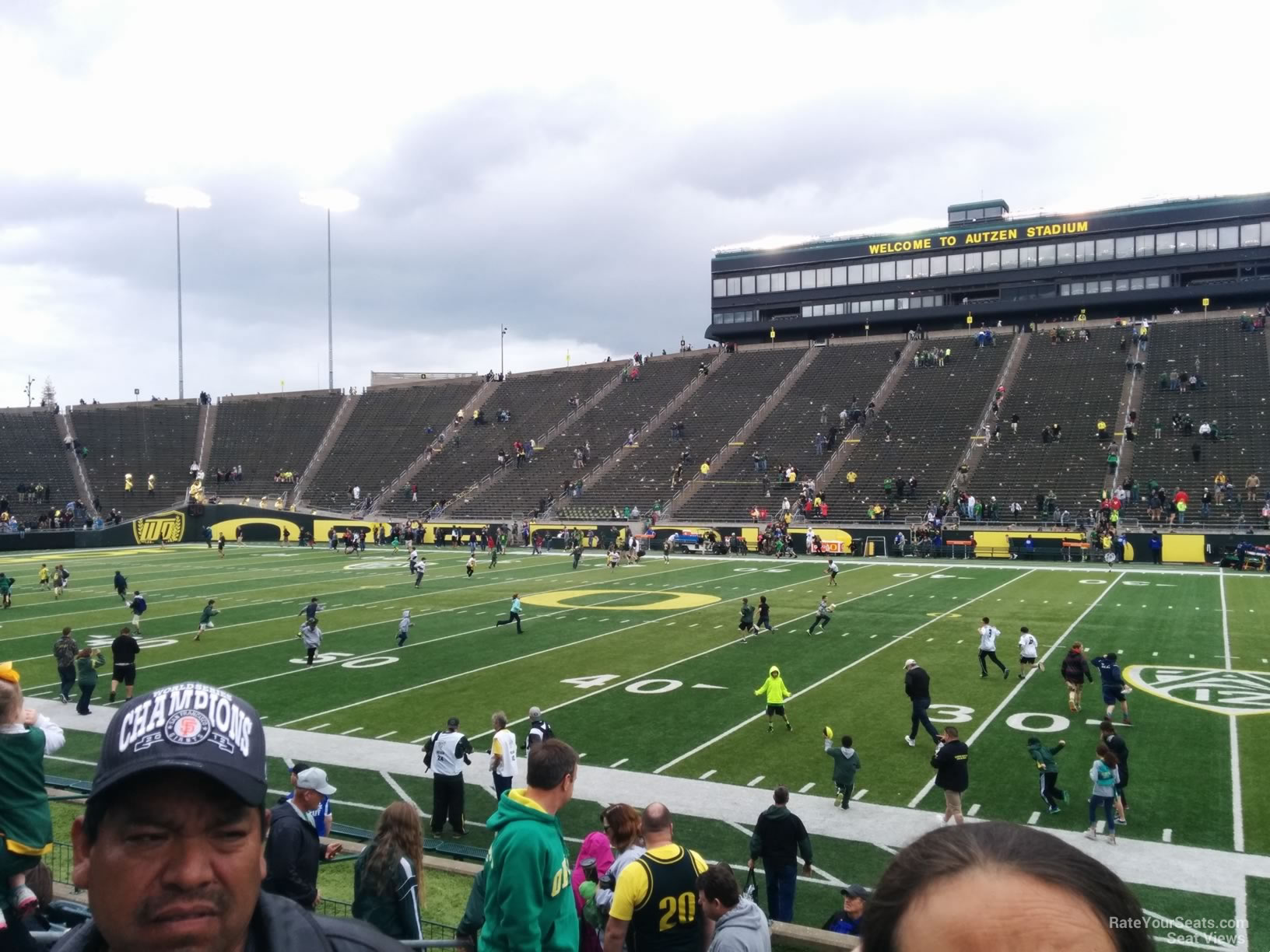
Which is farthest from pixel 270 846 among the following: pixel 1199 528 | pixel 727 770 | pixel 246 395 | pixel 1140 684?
pixel 246 395

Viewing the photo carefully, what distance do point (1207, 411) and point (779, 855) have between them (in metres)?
52.3

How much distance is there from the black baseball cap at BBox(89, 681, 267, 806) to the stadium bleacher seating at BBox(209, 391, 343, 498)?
68.9 m

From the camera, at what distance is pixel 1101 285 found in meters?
66.0

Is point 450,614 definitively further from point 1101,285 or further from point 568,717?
point 1101,285

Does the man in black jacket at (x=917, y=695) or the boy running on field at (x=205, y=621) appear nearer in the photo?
the man in black jacket at (x=917, y=695)

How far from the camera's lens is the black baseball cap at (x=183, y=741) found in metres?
1.80

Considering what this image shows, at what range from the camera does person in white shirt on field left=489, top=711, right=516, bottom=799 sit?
12.1m

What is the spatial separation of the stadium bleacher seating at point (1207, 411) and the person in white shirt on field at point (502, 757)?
40.7 m

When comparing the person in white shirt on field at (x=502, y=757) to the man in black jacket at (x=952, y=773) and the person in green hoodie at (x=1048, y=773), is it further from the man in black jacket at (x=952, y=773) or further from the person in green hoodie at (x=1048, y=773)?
the person in green hoodie at (x=1048, y=773)

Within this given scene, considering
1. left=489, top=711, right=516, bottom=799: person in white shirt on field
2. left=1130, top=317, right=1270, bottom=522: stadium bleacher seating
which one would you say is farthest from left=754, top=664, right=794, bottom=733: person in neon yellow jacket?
left=1130, top=317, right=1270, bottom=522: stadium bleacher seating

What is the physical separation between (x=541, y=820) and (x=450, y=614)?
2465cm

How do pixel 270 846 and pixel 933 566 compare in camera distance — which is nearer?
pixel 270 846

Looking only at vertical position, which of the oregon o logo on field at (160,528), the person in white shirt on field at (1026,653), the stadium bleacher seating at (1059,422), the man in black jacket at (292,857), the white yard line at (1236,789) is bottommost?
the white yard line at (1236,789)

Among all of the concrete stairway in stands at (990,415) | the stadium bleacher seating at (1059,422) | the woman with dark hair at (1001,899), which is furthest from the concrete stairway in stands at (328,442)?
the woman with dark hair at (1001,899)
